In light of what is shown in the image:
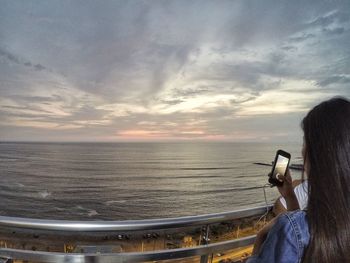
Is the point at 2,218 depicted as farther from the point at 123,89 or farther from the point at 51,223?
the point at 123,89

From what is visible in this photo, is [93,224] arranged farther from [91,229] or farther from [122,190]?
[122,190]

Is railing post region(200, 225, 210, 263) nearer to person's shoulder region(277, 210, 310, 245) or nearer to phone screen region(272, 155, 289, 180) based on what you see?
phone screen region(272, 155, 289, 180)

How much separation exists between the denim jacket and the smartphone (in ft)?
1.64

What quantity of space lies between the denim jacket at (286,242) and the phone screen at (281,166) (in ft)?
1.74

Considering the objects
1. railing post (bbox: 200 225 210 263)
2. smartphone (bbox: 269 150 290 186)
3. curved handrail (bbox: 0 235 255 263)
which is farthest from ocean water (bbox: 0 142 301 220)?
smartphone (bbox: 269 150 290 186)

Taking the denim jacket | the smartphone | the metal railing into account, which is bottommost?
the metal railing

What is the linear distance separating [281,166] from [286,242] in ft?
2.13

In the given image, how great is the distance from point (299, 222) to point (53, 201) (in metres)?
49.6

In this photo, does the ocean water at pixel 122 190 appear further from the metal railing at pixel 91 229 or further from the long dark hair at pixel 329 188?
the long dark hair at pixel 329 188

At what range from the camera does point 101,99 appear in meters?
103

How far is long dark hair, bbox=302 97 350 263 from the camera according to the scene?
684mm

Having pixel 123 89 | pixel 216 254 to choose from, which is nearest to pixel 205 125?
pixel 123 89

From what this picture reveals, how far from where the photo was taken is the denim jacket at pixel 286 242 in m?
0.66

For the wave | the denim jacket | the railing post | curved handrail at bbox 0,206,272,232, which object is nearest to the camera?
the denim jacket
